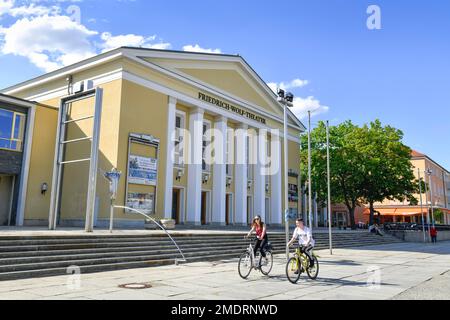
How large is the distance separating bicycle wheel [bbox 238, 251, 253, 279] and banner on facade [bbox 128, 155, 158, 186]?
13.2m

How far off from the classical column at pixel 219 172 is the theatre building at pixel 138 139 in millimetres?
76

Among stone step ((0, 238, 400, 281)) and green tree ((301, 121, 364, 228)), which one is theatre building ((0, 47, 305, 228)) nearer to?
stone step ((0, 238, 400, 281))

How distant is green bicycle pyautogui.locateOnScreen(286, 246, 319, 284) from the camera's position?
1067 centimetres

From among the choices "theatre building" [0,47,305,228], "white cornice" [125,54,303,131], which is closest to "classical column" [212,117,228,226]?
"theatre building" [0,47,305,228]

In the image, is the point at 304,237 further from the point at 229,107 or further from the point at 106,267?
the point at 229,107

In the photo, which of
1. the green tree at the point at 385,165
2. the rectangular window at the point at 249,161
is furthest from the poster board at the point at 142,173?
the green tree at the point at 385,165

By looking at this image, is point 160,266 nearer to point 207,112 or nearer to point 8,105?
point 8,105

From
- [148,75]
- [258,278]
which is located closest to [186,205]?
[148,75]

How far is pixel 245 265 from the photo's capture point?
11.5 metres

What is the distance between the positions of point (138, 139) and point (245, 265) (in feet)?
46.9

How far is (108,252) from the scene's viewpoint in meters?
13.9

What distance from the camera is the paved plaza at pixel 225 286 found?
8.57 metres

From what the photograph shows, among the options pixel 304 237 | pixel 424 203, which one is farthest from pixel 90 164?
pixel 424 203

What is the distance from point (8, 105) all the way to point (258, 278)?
18259 millimetres
